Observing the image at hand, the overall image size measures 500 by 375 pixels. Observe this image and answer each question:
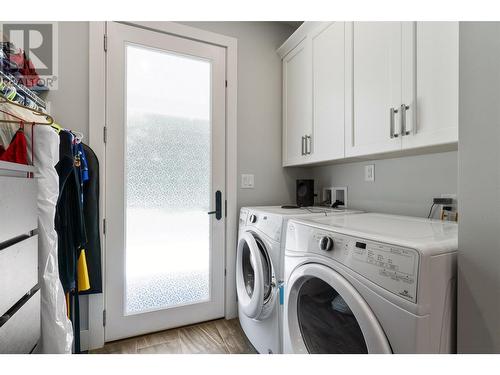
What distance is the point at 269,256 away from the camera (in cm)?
137

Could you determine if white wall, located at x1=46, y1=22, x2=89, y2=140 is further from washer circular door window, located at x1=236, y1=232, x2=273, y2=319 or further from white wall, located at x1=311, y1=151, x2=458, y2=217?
white wall, located at x1=311, y1=151, x2=458, y2=217

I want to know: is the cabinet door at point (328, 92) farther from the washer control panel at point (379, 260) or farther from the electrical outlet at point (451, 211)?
the washer control panel at point (379, 260)

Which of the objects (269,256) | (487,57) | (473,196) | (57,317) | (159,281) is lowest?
(159,281)

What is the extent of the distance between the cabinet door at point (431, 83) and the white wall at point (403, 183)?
0.99ft

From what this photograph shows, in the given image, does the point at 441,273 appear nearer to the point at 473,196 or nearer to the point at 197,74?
the point at 473,196

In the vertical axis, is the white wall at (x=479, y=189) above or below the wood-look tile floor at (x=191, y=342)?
above

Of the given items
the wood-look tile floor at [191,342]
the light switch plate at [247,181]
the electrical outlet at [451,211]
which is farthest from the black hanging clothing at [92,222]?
the electrical outlet at [451,211]

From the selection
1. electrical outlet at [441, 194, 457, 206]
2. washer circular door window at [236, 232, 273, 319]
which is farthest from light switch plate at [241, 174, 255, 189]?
electrical outlet at [441, 194, 457, 206]

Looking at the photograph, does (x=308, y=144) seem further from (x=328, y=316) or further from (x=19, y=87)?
Answer: (x=19, y=87)

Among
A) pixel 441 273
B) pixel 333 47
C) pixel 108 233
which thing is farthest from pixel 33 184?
pixel 333 47

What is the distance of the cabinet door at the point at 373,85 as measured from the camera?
1210 millimetres

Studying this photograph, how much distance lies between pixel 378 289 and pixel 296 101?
5.40 ft

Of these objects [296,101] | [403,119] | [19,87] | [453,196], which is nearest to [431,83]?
[403,119]

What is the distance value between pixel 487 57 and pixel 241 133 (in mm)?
1607
